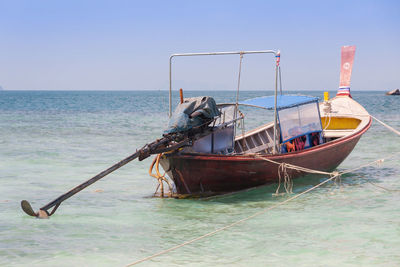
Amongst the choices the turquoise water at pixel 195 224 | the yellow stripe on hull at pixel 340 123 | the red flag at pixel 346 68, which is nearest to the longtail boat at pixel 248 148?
the turquoise water at pixel 195 224

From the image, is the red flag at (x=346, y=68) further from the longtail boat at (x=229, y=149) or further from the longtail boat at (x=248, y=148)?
the longtail boat at (x=229, y=149)

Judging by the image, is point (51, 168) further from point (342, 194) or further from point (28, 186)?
point (342, 194)

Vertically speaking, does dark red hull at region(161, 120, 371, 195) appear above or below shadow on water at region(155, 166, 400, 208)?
above

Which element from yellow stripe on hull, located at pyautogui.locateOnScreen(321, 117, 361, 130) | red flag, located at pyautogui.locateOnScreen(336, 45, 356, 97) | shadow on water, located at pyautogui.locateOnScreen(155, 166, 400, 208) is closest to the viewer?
shadow on water, located at pyautogui.locateOnScreen(155, 166, 400, 208)

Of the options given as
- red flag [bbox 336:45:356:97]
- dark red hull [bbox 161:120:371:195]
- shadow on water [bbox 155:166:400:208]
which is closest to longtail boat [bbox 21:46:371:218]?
dark red hull [bbox 161:120:371:195]

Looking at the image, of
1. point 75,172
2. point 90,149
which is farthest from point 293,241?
point 90,149

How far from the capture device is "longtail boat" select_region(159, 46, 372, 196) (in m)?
8.82

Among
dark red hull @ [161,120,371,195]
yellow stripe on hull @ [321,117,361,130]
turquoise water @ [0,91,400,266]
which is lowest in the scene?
turquoise water @ [0,91,400,266]

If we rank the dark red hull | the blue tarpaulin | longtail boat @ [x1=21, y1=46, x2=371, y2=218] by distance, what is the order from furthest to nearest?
the blue tarpaulin → the dark red hull → longtail boat @ [x1=21, y1=46, x2=371, y2=218]

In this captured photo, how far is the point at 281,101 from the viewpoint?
34.3ft

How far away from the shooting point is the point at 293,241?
7078 millimetres

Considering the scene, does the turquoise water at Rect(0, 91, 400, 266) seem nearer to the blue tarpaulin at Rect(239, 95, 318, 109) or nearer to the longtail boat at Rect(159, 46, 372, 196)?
the longtail boat at Rect(159, 46, 372, 196)

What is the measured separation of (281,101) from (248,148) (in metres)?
1.72

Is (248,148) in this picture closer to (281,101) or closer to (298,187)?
(298,187)
